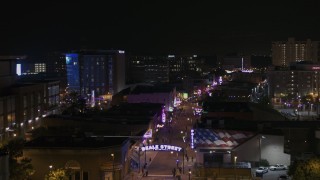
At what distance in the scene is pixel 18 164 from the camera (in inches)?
475

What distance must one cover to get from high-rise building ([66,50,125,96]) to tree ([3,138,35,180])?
3421 cm

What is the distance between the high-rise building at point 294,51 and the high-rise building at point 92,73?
3531cm

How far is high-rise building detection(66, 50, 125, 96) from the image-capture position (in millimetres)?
47469

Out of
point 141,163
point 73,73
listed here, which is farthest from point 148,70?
point 141,163

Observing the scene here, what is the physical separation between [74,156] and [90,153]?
0.43 meters

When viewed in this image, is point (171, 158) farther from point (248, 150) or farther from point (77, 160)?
point (77, 160)

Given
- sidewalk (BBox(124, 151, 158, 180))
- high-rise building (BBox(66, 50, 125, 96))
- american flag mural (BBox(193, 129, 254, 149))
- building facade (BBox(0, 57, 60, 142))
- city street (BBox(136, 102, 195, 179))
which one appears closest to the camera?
sidewalk (BBox(124, 151, 158, 180))

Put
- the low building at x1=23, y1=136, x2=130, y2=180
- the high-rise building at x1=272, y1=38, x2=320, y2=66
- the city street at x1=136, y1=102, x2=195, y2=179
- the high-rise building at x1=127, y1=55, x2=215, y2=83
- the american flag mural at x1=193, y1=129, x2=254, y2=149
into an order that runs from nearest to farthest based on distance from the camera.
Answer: the low building at x1=23, y1=136, x2=130, y2=180 < the city street at x1=136, y1=102, x2=195, y2=179 < the american flag mural at x1=193, y1=129, x2=254, y2=149 < the high-rise building at x1=127, y1=55, x2=215, y2=83 < the high-rise building at x1=272, y1=38, x2=320, y2=66

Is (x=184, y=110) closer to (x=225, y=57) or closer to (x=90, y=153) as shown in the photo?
(x=90, y=153)

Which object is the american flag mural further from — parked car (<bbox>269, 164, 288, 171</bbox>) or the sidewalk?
the sidewalk

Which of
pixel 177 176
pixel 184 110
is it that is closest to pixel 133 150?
pixel 177 176

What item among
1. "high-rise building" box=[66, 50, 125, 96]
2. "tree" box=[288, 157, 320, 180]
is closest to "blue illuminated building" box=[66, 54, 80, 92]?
"high-rise building" box=[66, 50, 125, 96]

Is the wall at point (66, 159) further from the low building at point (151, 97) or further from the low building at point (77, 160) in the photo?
the low building at point (151, 97)

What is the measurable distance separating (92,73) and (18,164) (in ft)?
117
